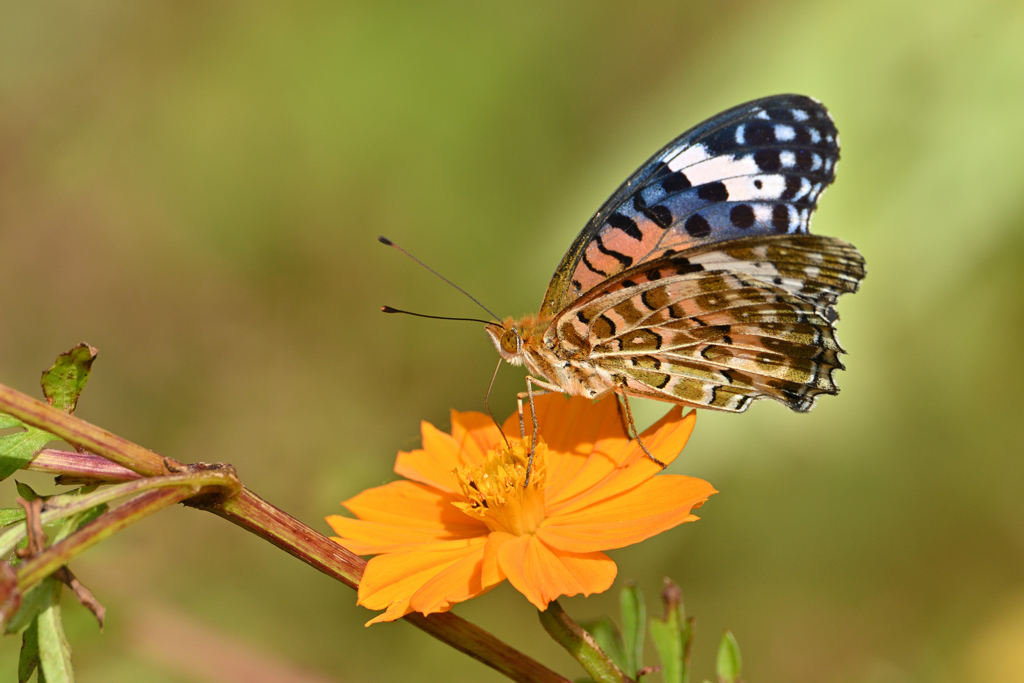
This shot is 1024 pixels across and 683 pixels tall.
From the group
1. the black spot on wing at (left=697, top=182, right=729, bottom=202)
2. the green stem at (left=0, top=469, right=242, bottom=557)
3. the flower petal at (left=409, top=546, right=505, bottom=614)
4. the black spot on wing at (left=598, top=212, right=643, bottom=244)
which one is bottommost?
the flower petal at (left=409, top=546, right=505, bottom=614)

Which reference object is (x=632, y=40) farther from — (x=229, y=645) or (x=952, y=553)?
(x=229, y=645)

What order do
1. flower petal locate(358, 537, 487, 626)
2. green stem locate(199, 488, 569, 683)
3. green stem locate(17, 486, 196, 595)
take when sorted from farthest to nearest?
flower petal locate(358, 537, 487, 626) < green stem locate(199, 488, 569, 683) < green stem locate(17, 486, 196, 595)

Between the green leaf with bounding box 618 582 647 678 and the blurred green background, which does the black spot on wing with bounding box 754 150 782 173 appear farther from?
the green leaf with bounding box 618 582 647 678

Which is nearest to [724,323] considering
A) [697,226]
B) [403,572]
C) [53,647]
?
[697,226]

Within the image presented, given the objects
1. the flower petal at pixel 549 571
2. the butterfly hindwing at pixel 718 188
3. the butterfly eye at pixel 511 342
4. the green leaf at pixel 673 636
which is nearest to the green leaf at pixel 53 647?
the flower petal at pixel 549 571

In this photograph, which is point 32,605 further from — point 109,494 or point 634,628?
point 634,628

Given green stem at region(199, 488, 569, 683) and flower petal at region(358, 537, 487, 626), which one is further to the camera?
flower petal at region(358, 537, 487, 626)

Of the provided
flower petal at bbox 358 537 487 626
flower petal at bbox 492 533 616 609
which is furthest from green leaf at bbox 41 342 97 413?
flower petal at bbox 492 533 616 609
